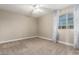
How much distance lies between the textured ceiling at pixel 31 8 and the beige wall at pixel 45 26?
4.5 inches

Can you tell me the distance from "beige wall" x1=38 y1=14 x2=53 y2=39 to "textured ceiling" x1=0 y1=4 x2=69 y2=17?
0.38ft

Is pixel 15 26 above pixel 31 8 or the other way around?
the other way around

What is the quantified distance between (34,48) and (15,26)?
61cm

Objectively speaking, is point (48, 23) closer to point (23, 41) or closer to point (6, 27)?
point (23, 41)

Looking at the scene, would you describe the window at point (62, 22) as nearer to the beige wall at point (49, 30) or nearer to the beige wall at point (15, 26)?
the beige wall at point (49, 30)

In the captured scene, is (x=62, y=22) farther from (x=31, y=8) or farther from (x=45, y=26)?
(x=31, y=8)

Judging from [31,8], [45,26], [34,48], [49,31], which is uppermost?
[31,8]

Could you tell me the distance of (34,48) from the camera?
1.85 meters

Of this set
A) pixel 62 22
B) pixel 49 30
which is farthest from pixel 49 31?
pixel 62 22

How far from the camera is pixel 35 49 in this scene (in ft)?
6.05

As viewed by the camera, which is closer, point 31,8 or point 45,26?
point 31,8

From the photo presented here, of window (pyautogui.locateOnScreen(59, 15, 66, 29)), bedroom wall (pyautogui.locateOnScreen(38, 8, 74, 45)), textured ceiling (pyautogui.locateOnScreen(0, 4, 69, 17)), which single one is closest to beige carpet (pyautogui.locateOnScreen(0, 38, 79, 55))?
bedroom wall (pyautogui.locateOnScreen(38, 8, 74, 45))

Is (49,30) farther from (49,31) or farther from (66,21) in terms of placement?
(66,21)

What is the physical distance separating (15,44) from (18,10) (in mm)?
699
